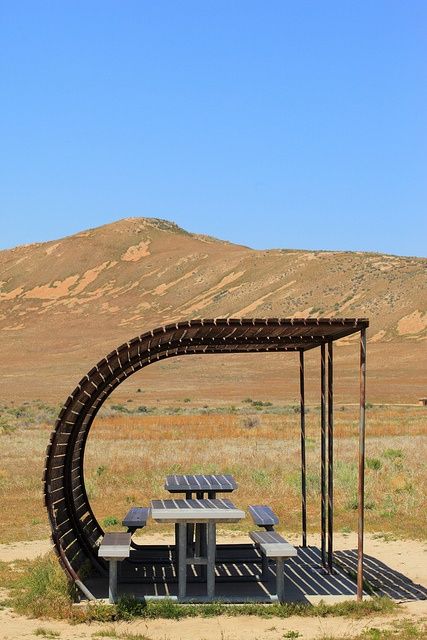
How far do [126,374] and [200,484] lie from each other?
58.5 inches

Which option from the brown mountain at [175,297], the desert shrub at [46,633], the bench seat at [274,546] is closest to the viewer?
the desert shrub at [46,633]

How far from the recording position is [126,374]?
35.5 feet

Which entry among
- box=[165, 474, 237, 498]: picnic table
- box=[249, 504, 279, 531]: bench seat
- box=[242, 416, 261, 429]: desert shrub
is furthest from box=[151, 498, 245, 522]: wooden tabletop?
box=[242, 416, 261, 429]: desert shrub

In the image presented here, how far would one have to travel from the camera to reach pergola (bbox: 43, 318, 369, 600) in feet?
29.1

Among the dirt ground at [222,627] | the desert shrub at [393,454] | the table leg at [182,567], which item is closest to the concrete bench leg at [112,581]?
the dirt ground at [222,627]

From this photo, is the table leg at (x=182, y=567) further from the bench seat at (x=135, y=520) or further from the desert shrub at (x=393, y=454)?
the desert shrub at (x=393, y=454)

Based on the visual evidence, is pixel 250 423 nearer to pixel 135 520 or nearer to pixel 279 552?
pixel 135 520

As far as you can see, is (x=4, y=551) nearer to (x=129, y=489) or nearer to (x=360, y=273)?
(x=129, y=489)

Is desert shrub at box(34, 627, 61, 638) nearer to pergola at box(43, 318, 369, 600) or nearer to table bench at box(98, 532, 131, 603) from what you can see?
table bench at box(98, 532, 131, 603)

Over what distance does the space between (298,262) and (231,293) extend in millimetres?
8873

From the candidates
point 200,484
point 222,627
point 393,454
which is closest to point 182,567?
point 222,627

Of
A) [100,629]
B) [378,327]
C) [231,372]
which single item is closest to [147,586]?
[100,629]

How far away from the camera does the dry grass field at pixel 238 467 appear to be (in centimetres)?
1418

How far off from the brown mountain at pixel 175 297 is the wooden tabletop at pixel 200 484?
4011 cm
